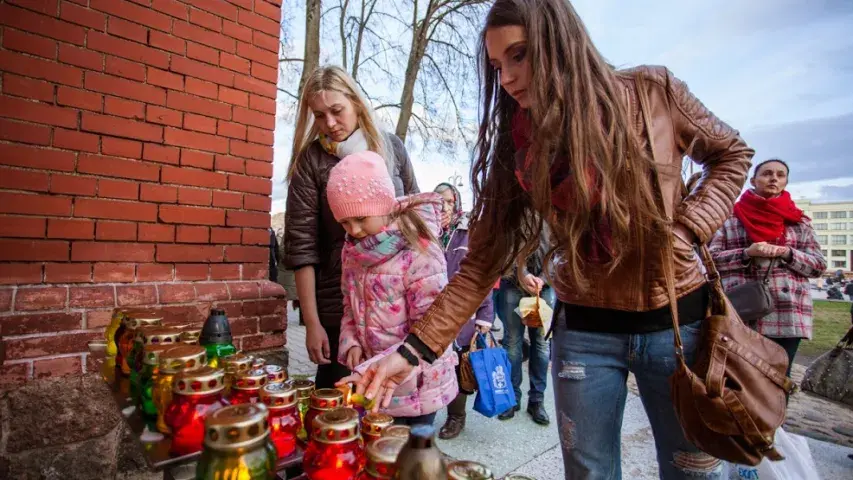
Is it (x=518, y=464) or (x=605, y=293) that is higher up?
(x=605, y=293)

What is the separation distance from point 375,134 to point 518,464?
2.27 meters

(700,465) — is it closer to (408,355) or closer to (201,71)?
(408,355)

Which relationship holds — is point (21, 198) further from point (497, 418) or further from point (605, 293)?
point (497, 418)

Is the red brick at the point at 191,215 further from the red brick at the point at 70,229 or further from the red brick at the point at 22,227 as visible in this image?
the red brick at the point at 22,227

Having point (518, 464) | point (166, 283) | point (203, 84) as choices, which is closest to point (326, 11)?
point (203, 84)

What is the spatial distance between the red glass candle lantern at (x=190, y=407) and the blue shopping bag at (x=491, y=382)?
91.5 inches

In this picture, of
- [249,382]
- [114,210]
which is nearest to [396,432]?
[249,382]

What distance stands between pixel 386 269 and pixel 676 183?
1.15m

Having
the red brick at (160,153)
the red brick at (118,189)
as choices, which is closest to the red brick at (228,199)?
the red brick at (160,153)

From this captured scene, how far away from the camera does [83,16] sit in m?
2.28

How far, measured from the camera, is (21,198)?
2.14 m

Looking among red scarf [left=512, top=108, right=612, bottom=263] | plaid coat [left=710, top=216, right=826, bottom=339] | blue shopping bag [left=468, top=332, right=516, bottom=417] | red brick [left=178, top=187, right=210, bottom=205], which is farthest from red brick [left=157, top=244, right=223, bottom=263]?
plaid coat [left=710, top=216, right=826, bottom=339]

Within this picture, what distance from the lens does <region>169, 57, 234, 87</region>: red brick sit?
2564mm

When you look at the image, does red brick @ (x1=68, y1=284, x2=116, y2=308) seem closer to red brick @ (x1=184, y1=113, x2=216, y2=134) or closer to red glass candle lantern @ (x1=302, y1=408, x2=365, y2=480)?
red brick @ (x1=184, y1=113, x2=216, y2=134)
